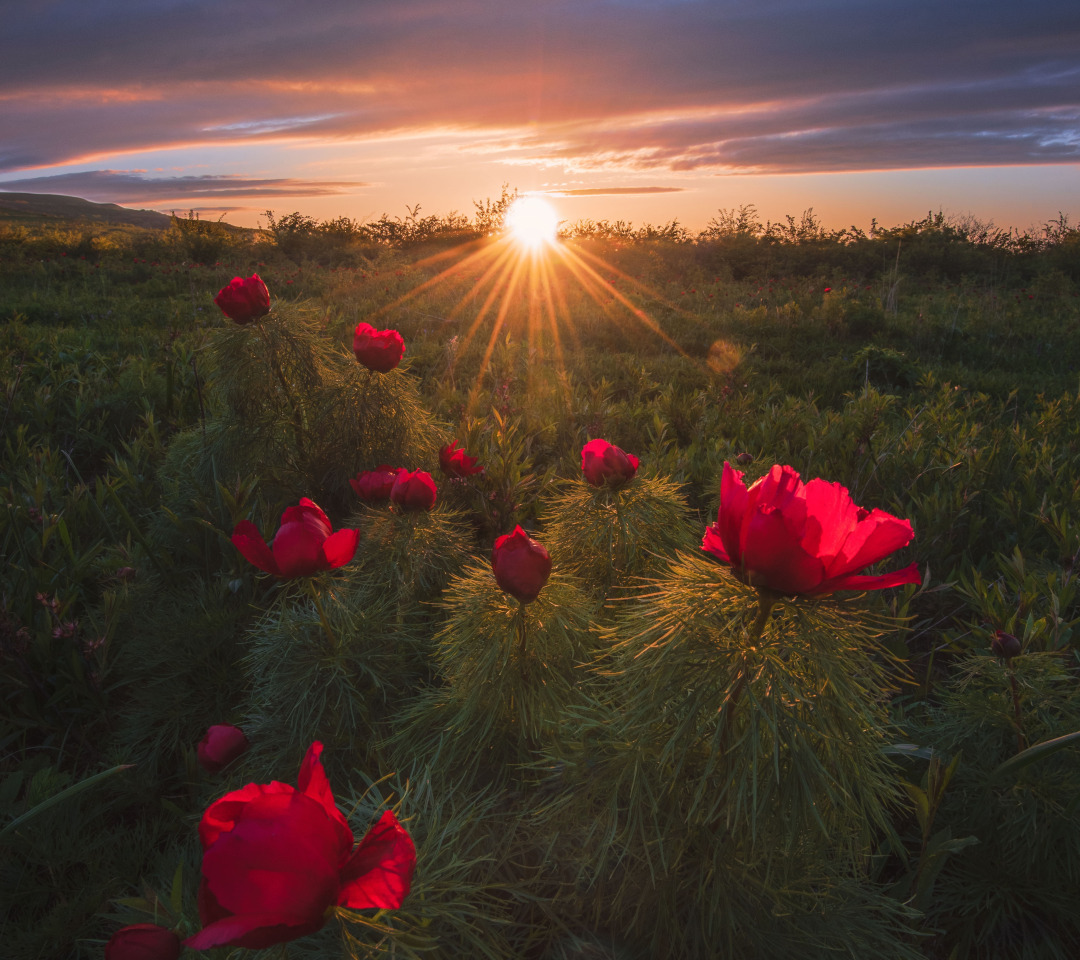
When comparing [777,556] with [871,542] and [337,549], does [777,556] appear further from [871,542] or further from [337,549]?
[337,549]

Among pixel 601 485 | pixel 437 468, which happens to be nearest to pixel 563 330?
pixel 437 468

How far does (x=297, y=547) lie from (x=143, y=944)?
628 mm

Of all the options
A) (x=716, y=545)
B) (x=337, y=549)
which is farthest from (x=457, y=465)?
(x=716, y=545)

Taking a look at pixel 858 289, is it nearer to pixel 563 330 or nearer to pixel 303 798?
pixel 563 330

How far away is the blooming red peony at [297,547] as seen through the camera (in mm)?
1205

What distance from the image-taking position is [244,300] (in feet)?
6.78

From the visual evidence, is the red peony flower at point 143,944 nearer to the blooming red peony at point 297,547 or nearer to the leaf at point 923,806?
the blooming red peony at point 297,547

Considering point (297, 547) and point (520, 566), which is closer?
point (520, 566)

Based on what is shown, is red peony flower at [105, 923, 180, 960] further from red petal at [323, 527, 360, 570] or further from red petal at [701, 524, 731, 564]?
red petal at [701, 524, 731, 564]

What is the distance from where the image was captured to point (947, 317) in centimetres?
696

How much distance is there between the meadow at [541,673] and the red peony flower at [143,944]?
0.34 ft

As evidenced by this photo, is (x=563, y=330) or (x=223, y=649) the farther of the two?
(x=563, y=330)

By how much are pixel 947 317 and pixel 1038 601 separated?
21.4 feet

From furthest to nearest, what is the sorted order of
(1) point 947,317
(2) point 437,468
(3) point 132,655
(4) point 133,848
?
(1) point 947,317
(2) point 437,468
(3) point 132,655
(4) point 133,848
